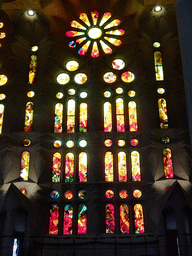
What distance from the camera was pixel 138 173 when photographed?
57.6 feet

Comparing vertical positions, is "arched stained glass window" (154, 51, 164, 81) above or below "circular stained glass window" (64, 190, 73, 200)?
above

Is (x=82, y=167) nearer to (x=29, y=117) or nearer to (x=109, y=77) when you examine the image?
(x=29, y=117)

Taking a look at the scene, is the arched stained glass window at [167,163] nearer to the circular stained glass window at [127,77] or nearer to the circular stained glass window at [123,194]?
the circular stained glass window at [123,194]

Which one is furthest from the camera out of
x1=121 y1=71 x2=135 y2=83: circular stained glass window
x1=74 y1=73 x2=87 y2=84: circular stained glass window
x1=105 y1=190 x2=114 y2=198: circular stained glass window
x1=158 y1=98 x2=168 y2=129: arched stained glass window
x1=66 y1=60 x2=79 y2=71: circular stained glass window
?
x1=66 y1=60 x2=79 y2=71: circular stained glass window

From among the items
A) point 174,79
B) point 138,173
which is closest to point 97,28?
point 174,79

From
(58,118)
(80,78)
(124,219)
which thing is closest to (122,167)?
(124,219)

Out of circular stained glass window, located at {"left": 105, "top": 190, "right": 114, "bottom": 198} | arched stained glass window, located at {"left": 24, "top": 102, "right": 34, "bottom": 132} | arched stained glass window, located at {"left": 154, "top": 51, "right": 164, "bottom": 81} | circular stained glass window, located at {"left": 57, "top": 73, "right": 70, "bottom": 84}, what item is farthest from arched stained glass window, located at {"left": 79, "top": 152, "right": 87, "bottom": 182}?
arched stained glass window, located at {"left": 154, "top": 51, "right": 164, "bottom": 81}

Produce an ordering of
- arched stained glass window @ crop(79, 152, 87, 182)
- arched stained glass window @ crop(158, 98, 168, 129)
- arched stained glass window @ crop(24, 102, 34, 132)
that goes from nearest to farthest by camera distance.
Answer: arched stained glass window @ crop(79, 152, 87, 182) < arched stained glass window @ crop(158, 98, 168, 129) < arched stained glass window @ crop(24, 102, 34, 132)

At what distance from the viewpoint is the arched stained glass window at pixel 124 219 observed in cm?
1650

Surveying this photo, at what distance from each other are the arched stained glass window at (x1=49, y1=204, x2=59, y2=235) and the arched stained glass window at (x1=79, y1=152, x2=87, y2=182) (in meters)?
1.92

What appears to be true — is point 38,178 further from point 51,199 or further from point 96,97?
point 96,97

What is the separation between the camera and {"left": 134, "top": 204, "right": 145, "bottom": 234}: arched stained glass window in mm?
16438

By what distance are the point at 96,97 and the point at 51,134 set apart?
329 cm

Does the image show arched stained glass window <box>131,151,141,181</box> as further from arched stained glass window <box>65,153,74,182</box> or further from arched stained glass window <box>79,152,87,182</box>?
arched stained glass window <box>65,153,74,182</box>
